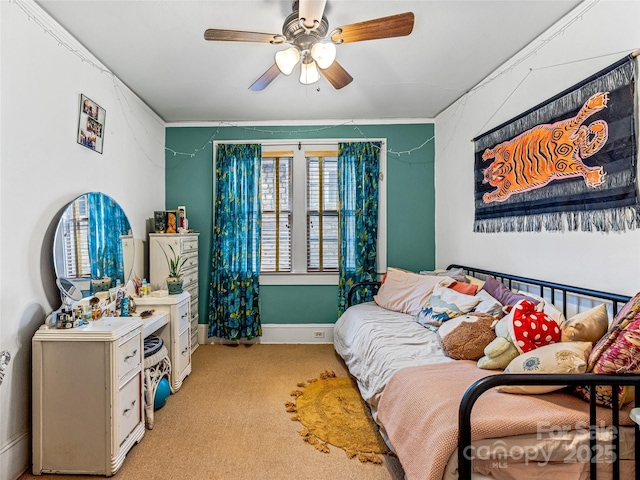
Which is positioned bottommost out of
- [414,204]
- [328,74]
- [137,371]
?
[137,371]

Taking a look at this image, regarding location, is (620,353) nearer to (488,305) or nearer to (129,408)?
(488,305)

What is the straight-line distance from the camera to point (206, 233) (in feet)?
12.9

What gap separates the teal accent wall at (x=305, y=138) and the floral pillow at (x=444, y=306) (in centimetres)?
129

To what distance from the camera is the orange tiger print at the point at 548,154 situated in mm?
1830

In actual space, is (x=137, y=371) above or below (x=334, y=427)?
above

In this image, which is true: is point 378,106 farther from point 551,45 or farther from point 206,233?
point 206,233

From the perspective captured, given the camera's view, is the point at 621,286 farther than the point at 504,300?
No

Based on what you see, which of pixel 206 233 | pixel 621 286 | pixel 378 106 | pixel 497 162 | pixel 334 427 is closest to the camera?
pixel 621 286

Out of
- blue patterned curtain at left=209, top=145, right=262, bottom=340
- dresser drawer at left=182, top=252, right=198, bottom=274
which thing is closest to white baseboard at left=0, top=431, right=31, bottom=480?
dresser drawer at left=182, top=252, right=198, bottom=274

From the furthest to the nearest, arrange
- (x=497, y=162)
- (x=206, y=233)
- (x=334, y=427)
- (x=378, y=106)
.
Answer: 1. (x=206, y=233)
2. (x=378, y=106)
3. (x=497, y=162)
4. (x=334, y=427)

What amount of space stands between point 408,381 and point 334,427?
0.79 metres

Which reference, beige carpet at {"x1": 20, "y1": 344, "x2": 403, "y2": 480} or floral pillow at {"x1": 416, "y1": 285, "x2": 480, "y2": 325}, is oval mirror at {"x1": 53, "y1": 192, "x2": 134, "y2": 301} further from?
floral pillow at {"x1": 416, "y1": 285, "x2": 480, "y2": 325}

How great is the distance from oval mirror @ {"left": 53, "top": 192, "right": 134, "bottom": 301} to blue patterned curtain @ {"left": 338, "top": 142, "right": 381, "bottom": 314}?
218 cm

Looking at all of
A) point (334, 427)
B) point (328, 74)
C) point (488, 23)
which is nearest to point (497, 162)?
point (488, 23)
